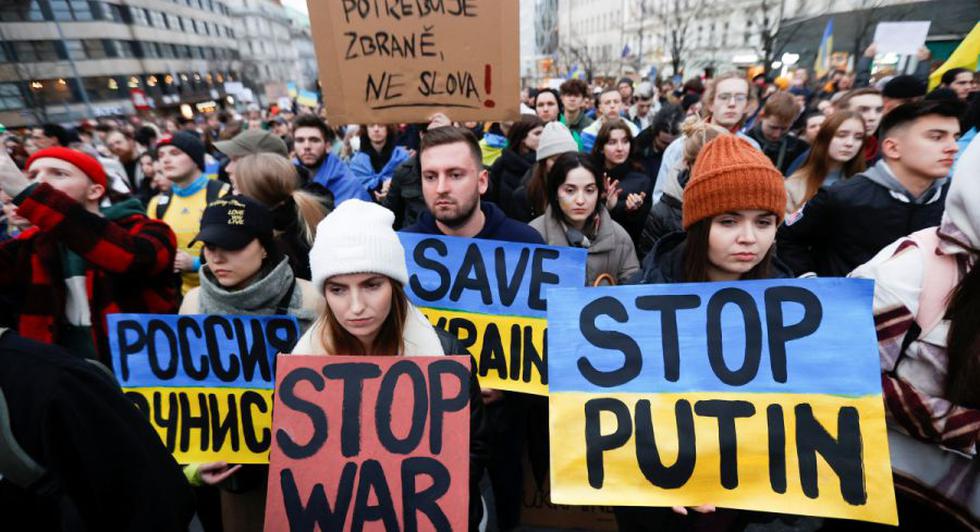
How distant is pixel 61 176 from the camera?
2.52 meters

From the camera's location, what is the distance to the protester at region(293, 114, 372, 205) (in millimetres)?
4559

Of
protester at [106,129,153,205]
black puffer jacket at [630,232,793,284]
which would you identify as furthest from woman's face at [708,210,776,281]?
protester at [106,129,153,205]

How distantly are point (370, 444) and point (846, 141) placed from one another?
158 inches

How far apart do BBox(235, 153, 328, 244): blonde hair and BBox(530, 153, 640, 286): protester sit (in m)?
1.53

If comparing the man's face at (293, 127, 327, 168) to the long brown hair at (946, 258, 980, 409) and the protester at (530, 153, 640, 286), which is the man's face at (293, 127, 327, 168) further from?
the long brown hair at (946, 258, 980, 409)

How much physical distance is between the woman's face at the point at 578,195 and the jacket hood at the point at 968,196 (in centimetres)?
174

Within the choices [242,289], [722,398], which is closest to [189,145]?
[242,289]

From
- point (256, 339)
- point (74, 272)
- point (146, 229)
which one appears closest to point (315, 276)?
point (256, 339)

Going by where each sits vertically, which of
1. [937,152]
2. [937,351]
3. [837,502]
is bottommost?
[837,502]

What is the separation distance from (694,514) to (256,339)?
2026 mm

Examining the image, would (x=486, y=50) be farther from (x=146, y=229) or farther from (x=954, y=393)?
(x=954, y=393)

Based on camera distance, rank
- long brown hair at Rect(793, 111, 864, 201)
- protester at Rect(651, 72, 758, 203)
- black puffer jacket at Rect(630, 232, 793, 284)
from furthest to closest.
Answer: protester at Rect(651, 72, 758, 203), long brown hair at Rect(793, 111, 864, 201), black puffer jacket at Rect(630, 232, 793, 284)

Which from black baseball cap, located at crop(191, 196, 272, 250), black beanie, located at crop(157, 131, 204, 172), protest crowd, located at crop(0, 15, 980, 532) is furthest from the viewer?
black beanie, located at crop(157, 131, 204, 172)

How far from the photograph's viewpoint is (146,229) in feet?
8.89
